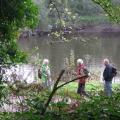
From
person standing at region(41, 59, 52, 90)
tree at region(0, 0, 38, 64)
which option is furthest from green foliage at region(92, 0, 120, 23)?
person standing at region(41, 59, 52, 90)

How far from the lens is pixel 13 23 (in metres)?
7.33

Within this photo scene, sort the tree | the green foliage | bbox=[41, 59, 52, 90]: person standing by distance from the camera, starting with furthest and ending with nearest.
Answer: bbox=[41, 59, 52, 90]: person standing → the green foliage → the tree

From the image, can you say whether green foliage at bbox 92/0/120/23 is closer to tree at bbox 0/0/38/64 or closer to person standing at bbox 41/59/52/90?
tree at bbox 0/0/38/64

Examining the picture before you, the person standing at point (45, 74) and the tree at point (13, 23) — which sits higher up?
the tree at point (13, 23)

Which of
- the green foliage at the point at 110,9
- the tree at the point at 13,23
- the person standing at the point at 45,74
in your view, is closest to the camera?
the tree at the point at 13,23

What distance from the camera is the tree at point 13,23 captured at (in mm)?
6988

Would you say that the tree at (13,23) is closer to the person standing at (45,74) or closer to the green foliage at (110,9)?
the green foliage at (110,9)

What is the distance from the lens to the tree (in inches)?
275

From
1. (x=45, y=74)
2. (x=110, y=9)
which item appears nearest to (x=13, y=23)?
(x=110, y=9)

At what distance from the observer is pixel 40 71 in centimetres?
1569

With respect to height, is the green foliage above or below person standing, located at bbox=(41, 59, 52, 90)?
above

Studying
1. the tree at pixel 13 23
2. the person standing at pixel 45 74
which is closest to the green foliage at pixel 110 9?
the tree at pixel 13 23

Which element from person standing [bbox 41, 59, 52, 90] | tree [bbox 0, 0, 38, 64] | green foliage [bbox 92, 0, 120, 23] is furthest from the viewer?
person standing [bbox 41, 59, 52, 90]

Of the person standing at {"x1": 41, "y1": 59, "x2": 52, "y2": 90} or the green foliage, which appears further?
the person standing at {"x1": 41, "y1": 59, "x2": 52, "y2": 90}
